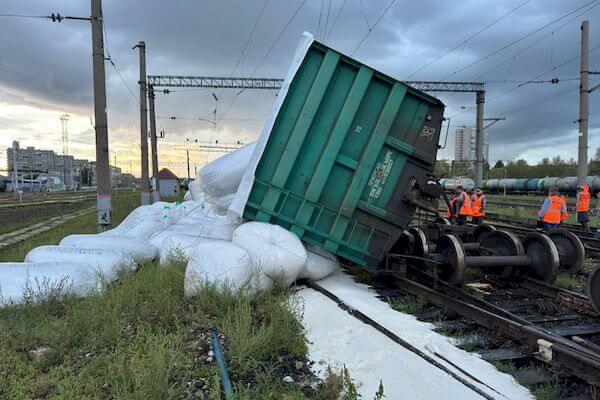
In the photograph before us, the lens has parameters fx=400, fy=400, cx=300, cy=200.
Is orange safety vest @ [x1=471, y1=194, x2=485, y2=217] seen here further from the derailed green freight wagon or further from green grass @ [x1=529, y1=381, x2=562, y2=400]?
green grass @ [x1=529, y1=381, x2=562, y2=400]

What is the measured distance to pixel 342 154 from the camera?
5.77 meters

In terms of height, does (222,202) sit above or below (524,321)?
above

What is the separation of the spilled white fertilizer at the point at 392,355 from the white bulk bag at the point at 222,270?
0.78 metres

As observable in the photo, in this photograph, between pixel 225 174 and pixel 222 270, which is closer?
pixel 222 270

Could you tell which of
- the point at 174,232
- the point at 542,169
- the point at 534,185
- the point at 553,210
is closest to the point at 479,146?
the point at 553,210

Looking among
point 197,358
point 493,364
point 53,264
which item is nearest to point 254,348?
point 197,358

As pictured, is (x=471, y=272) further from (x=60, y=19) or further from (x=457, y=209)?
(x=60, y=19)

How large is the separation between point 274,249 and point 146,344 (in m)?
2.10

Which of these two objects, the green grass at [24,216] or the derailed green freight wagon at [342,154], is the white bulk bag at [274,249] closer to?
the derailed green freight wagon at [342,154]

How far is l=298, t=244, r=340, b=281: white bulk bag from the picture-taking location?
18.9 ft

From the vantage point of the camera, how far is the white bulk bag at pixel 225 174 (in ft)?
20.9

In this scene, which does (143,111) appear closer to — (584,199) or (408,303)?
(408,303)

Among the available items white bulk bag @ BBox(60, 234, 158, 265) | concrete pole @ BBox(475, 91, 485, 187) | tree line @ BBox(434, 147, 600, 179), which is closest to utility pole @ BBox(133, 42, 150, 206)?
white bulk bag @ BBox(60, 234, 158, 265)

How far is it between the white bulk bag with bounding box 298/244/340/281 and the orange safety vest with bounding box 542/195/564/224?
8.43m
